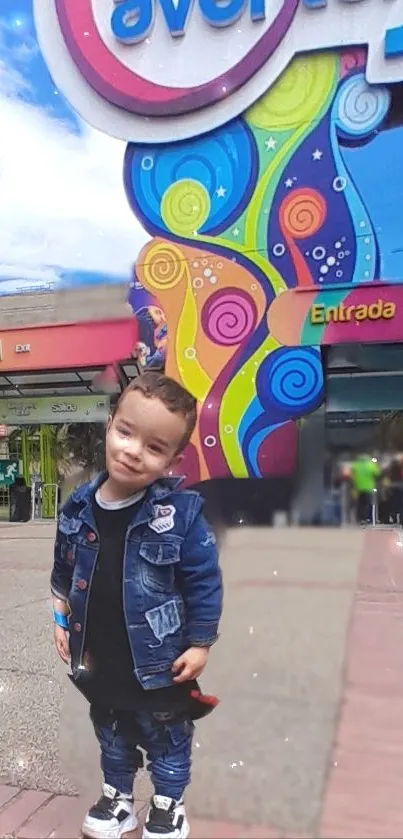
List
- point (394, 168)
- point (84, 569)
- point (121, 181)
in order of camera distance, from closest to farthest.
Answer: point (394, 168)
point (121, 181)
point (84, 569)

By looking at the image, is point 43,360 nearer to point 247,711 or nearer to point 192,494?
point 192,494

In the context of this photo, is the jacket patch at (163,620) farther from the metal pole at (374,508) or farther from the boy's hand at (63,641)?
the metal pole at (374,508)

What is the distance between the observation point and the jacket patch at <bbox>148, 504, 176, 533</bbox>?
4.39 feet

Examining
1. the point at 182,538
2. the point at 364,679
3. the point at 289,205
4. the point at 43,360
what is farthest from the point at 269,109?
the point at 364,679

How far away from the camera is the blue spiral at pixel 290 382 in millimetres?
1112

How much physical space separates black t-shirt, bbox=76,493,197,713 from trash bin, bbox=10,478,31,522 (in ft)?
0.91

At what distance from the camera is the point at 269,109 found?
114 cm

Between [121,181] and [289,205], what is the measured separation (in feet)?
1.03

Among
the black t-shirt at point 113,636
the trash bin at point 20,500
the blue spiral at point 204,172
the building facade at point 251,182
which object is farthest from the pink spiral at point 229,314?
the trash bin at point 20,500

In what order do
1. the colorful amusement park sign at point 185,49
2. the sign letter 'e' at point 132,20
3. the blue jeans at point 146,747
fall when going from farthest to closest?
the blue jeans at point 146,747, the sign letter 'e' at point 132,20, the colorful amusement park sign at point 185,49

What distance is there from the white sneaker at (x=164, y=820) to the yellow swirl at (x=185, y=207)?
113 centimetres

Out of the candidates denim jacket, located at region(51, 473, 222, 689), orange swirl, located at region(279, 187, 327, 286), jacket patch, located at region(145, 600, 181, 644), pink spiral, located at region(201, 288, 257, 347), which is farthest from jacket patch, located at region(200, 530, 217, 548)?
orange swirl, located at region(279, 187, 327, 286)

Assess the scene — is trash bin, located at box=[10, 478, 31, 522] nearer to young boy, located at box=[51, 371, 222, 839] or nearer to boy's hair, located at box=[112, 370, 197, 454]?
young boy, located at box=[51, 371, 222, 839]

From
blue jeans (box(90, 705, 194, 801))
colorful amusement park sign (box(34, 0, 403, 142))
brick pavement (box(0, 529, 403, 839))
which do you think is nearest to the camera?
colorful amusement park sign (box(34, 0, 403, 142))
